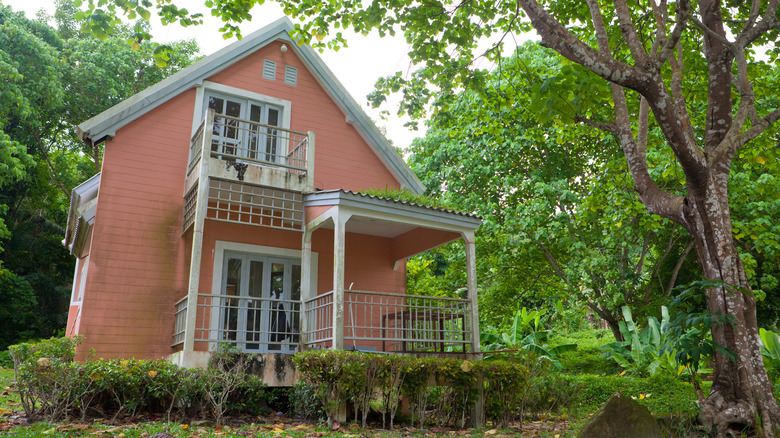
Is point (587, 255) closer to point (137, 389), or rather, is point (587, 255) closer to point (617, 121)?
point (617, 121)

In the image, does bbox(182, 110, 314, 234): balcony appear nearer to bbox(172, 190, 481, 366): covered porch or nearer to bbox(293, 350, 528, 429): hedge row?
bbox(172, 190, 481, 366): covered porch

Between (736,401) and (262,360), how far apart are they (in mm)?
6762

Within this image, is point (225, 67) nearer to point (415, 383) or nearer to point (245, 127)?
point (245, 127)

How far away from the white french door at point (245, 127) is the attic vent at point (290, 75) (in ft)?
2.63

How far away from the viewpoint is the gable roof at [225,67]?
35.7 feet

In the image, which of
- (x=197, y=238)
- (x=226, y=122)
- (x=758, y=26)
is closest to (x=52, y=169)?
(x=226, y=122)

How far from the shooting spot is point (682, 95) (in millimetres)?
7695

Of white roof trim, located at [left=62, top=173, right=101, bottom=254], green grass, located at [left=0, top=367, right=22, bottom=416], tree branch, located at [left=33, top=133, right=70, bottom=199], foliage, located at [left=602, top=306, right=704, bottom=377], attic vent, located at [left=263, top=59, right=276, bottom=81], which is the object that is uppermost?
tree branch, located at [left=33, top=133, right=70, bottom=199]

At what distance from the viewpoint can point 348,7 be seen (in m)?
9.75

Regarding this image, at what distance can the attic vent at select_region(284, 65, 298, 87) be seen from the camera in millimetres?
13336

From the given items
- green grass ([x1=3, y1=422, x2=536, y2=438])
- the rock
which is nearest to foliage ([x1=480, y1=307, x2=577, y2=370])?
green grass ([x1=3, y1=422, x2=536, y2=438])

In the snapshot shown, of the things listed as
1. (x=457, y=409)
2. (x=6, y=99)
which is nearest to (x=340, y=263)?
(x=457, y=409)

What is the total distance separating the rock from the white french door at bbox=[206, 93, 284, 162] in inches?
321

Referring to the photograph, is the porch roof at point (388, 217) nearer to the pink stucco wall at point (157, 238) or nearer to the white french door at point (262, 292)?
the pink stucco wall at point (157, 238)
